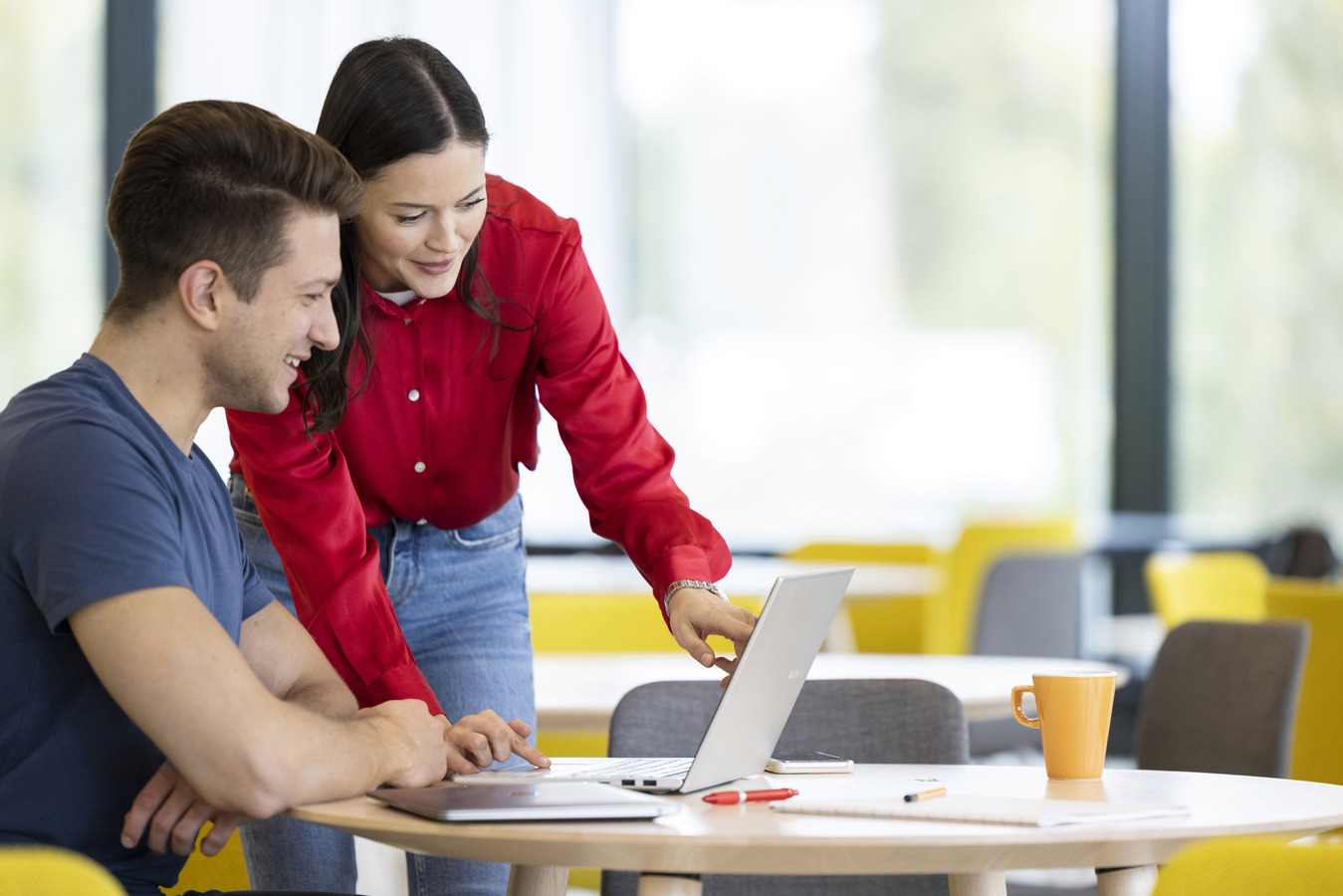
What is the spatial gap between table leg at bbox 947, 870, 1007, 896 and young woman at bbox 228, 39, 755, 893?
38 cm

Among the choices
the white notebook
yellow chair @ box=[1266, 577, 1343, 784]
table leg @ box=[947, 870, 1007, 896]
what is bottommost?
yellow chair @ box=[1266, 577, 1343, 784]

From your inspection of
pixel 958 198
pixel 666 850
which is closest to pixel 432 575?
pixel 666 850

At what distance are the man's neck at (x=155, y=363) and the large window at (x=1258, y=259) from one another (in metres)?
4.80

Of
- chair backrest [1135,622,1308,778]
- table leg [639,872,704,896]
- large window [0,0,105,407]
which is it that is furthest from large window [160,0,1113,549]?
table leg [639,872,704,896]

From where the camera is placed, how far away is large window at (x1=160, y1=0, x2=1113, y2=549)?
17.7 ft

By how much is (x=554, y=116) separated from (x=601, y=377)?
3553 millimetres

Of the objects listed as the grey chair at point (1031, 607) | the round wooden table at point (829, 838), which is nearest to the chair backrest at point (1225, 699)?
the round wooden table at point (829, 838)

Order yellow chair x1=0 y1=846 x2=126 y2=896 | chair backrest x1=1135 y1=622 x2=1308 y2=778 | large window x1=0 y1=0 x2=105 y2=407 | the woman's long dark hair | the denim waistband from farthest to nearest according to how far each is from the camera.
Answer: large window x1=0 y1=0 x2=105 y2=407, chair backrest x1=1135 y1=622 x2=1308 y2=778, the denim waistband, the woman's long dark hair, yellow chair x1=0 y1=846 x2=126 y2=896

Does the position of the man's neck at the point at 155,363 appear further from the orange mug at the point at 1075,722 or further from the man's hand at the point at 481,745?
the orange mug at the point at 1075,722

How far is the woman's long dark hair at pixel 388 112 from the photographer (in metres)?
1.56

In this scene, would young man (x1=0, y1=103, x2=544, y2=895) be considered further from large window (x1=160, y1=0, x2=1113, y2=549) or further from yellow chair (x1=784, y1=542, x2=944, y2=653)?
large window (x1=160, y1=0, x2=1113, y2=549)

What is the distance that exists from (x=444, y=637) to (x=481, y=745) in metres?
0.50

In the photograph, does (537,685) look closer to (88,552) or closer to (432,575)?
(432,575)

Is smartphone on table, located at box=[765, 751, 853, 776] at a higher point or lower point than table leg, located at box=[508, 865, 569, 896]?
higher
